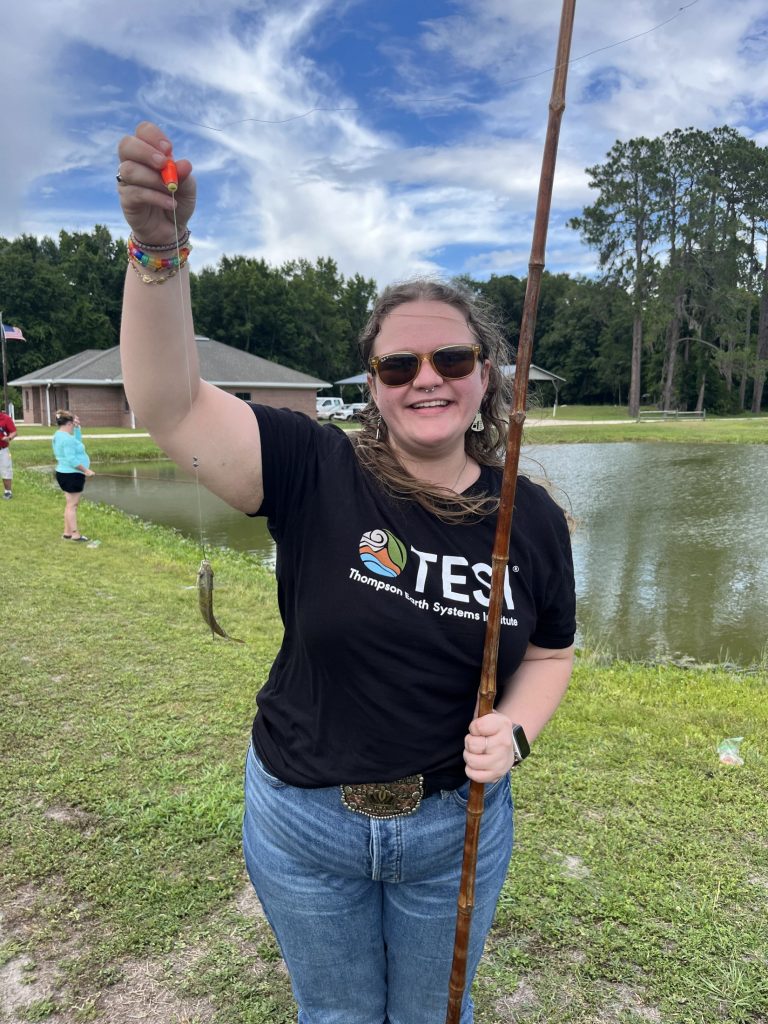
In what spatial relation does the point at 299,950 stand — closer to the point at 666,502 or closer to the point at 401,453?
the point at 401,453

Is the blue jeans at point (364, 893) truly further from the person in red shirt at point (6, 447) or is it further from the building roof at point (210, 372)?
the building roof at point (210, 372)

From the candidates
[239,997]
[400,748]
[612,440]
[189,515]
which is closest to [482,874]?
[400,748]

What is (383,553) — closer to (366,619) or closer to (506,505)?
(366,619)

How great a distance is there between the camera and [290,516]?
138 centimetres

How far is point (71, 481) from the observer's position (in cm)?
830

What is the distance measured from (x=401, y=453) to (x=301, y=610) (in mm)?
416

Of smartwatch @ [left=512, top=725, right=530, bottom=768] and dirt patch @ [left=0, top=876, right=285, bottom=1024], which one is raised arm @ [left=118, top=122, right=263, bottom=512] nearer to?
smartwatch @ [left=512, top=725, right=530, bottom=768]

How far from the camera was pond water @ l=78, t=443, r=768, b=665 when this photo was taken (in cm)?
641

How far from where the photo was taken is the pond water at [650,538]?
6414 millimetres

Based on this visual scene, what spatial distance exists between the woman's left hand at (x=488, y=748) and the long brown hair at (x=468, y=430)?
413mm

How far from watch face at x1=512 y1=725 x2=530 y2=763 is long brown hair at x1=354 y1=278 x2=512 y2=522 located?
1.50ft

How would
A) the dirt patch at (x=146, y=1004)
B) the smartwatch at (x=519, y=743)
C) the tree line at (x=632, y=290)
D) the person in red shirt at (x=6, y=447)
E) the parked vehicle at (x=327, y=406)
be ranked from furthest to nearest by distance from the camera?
the tree line at (x=632, y=290) < the parked vehicle at (x=327, y=406) < the person in red shirt at (x=6, y=447) < the dirt patch at (x=146, y=1004) < the smartwatch at (x=519, y=743)

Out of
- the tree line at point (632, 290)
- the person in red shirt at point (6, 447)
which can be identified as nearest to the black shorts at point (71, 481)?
the person in red shirt at point (6, 447)

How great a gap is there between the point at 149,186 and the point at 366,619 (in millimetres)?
828
